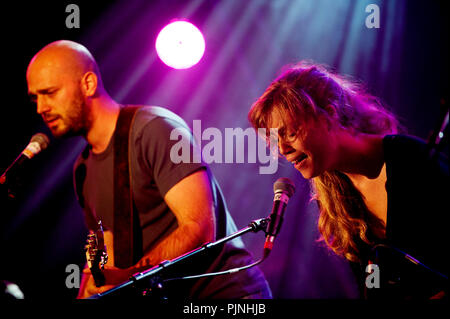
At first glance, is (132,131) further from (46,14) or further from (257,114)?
(46,14)

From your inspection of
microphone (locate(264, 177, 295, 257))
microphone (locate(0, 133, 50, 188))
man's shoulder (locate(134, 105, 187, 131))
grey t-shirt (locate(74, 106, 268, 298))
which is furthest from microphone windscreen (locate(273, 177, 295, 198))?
microphone (locate(0, 133, 50, 188))

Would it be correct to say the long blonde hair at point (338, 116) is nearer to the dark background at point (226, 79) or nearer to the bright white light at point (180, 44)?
the dark background at point (226, 79)

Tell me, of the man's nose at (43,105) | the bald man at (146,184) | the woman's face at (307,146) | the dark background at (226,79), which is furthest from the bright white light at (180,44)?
the woman's face at (307,146)

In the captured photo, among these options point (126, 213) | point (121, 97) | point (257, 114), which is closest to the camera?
point (257, 114)

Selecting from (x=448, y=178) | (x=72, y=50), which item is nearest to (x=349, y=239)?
(x=448, y=178)

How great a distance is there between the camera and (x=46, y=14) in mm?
3773

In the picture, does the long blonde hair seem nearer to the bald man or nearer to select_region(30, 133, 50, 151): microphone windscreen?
the bald man

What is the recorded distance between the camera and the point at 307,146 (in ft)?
7.09

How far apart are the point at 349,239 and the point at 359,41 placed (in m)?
2.28

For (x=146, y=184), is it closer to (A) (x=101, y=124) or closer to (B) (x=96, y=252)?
(A) (x=101, y=124)

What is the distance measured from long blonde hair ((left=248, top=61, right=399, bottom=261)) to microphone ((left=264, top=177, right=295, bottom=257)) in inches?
20.6

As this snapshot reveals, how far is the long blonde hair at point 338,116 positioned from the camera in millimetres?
2219

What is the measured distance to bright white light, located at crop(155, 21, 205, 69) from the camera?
3.61 metres

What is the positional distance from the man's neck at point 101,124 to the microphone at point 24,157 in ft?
1.70
